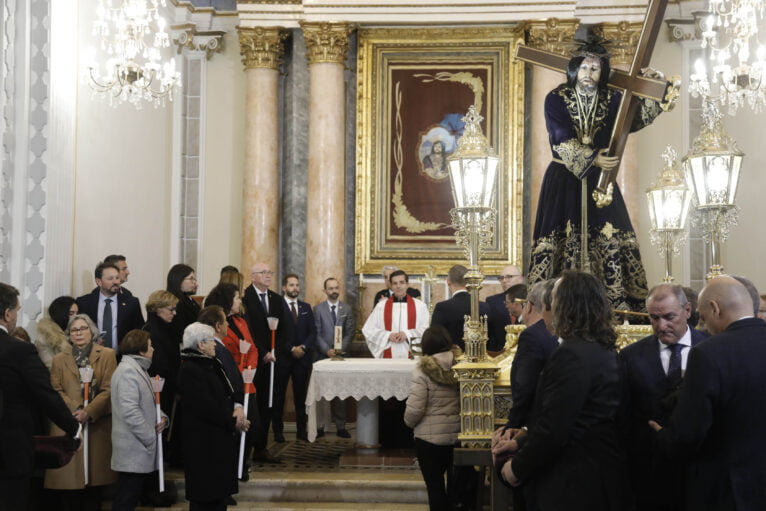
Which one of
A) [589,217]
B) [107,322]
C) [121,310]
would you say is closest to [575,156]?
[589,217]

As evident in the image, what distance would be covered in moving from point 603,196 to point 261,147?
658 centimetres

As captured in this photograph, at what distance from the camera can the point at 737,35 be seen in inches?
403

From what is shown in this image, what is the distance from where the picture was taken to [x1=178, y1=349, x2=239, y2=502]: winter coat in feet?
20.5

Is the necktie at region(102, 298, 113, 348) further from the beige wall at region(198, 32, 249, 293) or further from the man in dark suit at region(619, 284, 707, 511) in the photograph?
the man in dark suit at region(619, 284, 707, 511)

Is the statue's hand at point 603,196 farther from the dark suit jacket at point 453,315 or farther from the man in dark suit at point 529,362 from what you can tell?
the man in dark suit at point 529,362

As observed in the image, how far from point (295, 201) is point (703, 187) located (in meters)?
6.91

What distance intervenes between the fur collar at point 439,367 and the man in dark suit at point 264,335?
8.96 ft

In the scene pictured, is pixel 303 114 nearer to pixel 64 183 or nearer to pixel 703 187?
pixel 64 183

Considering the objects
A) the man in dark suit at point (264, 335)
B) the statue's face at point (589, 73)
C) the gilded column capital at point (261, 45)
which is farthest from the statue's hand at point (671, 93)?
the gilded column capital at point (261, 45)

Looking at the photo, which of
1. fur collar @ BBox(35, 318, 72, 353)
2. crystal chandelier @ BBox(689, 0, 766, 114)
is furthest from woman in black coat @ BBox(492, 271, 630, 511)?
crystal chandelier @ BBox(689, 0, 766, 114)

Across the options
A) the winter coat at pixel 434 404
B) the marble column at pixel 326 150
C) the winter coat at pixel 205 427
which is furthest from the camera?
the marble column at pixel 326 150

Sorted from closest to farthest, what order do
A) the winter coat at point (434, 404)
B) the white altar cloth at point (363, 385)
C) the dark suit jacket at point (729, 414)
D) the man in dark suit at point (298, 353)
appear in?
the dark suit jacket at point (729, 414) → the winter coat at point (434, 404) → the white altar cloth at point (363, 385) → the man in dark suit at point (298, 353)

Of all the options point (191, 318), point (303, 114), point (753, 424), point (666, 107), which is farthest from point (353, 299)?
point (753, 424)

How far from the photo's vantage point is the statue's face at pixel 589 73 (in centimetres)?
679
